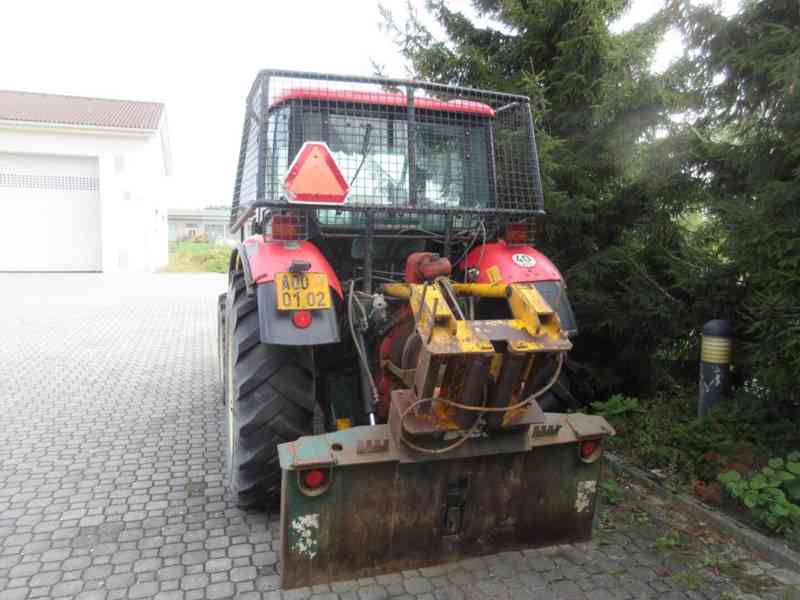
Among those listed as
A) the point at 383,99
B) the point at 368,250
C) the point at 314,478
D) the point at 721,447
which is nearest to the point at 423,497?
the point at 314,478

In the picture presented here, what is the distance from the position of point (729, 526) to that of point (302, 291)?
2629 mm

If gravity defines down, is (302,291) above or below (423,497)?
above

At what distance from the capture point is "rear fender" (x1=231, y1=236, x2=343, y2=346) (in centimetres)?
295

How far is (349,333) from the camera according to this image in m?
3.49

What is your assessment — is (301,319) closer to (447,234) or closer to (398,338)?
(398,338)

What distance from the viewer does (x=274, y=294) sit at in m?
3.01

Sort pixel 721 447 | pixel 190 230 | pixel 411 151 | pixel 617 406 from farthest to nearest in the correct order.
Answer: pixel 190 230 → pixel 617 406 → pixel 721 447 → pixel 411 151

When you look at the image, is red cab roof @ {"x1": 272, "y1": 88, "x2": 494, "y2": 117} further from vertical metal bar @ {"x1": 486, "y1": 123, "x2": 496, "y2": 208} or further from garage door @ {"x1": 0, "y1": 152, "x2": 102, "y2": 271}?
garage door @ {"x1": 0, "y1": 152, "x2": 102, "y2": 271}

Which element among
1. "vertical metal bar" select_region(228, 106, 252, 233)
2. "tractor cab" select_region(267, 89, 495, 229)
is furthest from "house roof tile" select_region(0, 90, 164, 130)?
"tractor cab" select_region(267, 89, 495, 229)

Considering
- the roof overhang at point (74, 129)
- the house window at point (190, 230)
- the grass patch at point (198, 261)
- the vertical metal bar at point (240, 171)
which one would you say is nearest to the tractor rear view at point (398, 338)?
the vertical metal bar at point (240, 171)

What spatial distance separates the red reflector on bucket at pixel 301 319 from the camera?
2.98 metres

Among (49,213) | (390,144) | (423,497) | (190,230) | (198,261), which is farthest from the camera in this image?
(190,230)

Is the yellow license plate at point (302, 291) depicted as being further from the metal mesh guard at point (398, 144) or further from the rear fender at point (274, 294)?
the metal mesh guard at point (398, 144)

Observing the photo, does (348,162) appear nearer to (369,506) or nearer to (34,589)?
(369,506)
